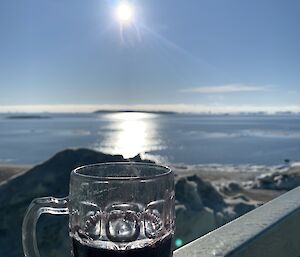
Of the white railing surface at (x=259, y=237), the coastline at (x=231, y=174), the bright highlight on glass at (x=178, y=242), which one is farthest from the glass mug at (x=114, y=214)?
the coastline at (x=231, y=174)

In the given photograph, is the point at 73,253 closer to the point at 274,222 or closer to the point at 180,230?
the point at 274,222

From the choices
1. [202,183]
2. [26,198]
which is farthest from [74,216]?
[202,183]

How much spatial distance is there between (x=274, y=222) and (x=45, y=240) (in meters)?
5.12

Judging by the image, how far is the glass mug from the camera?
854 millimetres

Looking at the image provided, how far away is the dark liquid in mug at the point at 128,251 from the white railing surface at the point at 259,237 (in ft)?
0.73

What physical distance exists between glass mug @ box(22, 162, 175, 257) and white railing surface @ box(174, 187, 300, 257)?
0.85 feet

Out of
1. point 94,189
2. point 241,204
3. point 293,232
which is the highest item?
point 94,189

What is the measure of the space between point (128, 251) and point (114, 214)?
87 millimetres

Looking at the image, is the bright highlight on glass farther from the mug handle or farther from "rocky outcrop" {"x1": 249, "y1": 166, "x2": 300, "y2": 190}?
"rocky outcrop" {"x1": 249, "y1": 166, "x2": 300, "y2": 190}

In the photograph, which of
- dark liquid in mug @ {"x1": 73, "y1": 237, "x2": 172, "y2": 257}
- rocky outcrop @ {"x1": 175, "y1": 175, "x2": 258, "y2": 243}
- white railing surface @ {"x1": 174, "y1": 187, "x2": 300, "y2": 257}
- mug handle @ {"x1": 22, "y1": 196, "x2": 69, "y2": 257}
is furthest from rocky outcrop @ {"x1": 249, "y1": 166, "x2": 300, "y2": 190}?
mug handle @ {"x1": 22, "y1": 196, "x2": 69, "y2": 257}

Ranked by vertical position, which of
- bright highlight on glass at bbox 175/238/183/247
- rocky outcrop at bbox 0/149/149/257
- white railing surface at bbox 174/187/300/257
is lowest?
bright highlight on glass at bbox 175/238/183/247

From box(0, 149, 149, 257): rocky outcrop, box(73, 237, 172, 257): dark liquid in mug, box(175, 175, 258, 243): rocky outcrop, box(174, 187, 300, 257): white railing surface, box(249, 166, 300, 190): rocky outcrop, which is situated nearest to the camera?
box(73, 237, 172, 257): dark liquid in mug

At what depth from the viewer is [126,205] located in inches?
34.4

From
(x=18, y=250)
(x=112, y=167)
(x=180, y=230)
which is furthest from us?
(x=180, y=230)
